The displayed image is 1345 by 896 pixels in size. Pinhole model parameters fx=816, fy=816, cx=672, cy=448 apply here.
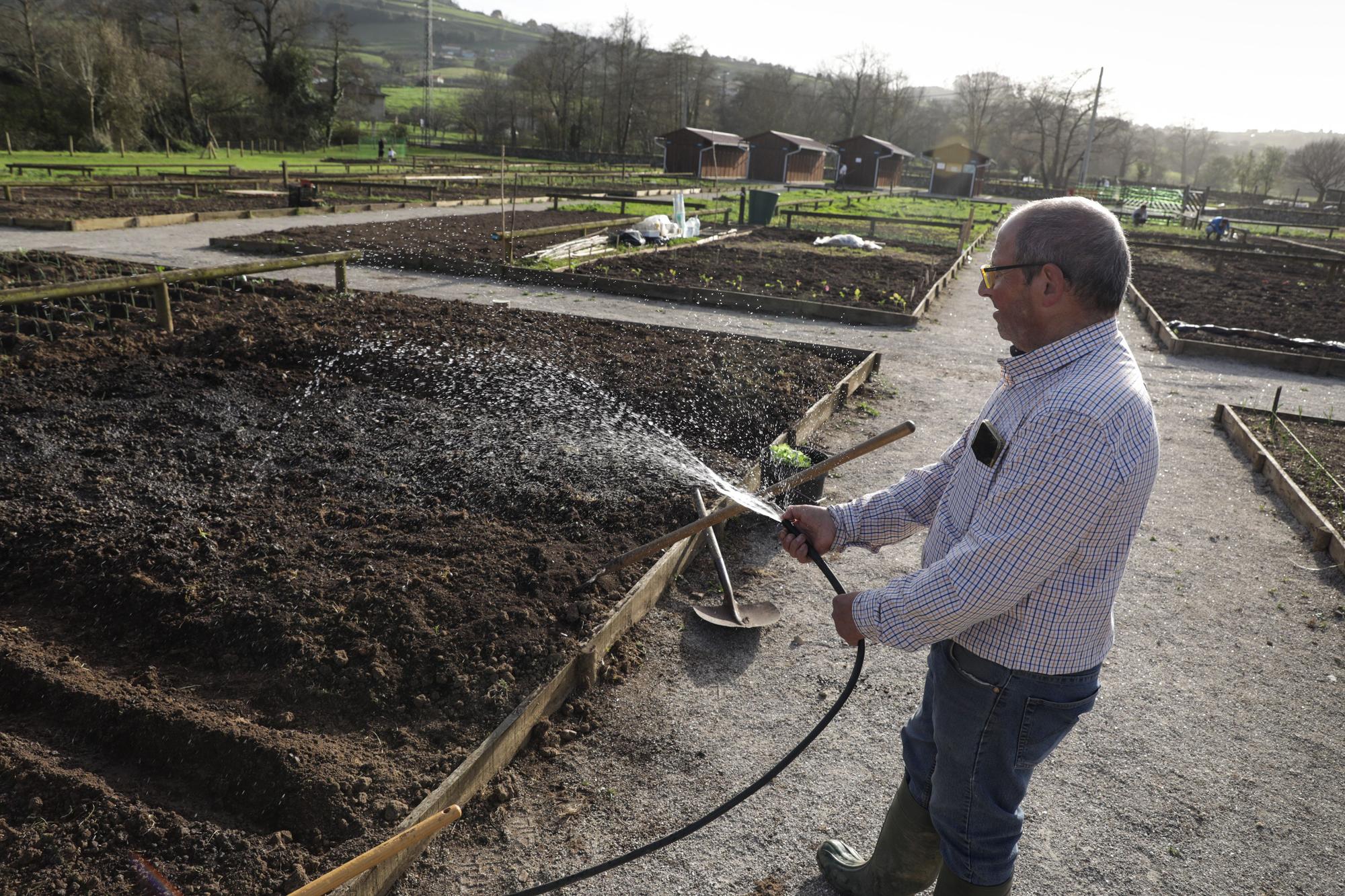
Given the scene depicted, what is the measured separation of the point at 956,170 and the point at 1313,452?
58455 millimetres

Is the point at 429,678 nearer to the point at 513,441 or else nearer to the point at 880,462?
the point at 513,441

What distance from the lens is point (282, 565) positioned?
438 cm

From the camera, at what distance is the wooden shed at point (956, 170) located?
197ft

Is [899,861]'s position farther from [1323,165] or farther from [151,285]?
[1323,165]

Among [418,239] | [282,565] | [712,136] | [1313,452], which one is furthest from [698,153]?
[282,565]

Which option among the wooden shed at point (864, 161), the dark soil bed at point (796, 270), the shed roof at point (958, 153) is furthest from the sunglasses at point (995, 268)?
the shed roof at point (958, 153)

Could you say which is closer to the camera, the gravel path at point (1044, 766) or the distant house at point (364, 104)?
the gravel path at point (1044, 766)

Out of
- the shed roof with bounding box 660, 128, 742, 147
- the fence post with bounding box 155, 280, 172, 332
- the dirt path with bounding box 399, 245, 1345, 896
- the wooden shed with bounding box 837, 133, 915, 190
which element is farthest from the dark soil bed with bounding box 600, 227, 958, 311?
the wooden shed with bounding box 837, 133, 915, 190

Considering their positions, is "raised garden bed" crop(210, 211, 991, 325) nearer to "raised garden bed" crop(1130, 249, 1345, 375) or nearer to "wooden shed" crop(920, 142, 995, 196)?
"raised garden bed" crop(1130, 249, 1345, 375)

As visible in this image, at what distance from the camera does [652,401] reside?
7.59m

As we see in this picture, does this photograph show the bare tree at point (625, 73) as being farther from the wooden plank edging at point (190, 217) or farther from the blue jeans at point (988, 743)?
the blue jeans at point (988, 743)

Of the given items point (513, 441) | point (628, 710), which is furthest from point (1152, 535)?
point (513, 441)

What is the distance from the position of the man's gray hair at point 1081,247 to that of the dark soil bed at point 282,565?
8.99ft

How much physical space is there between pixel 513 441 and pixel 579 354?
2.72 metres
